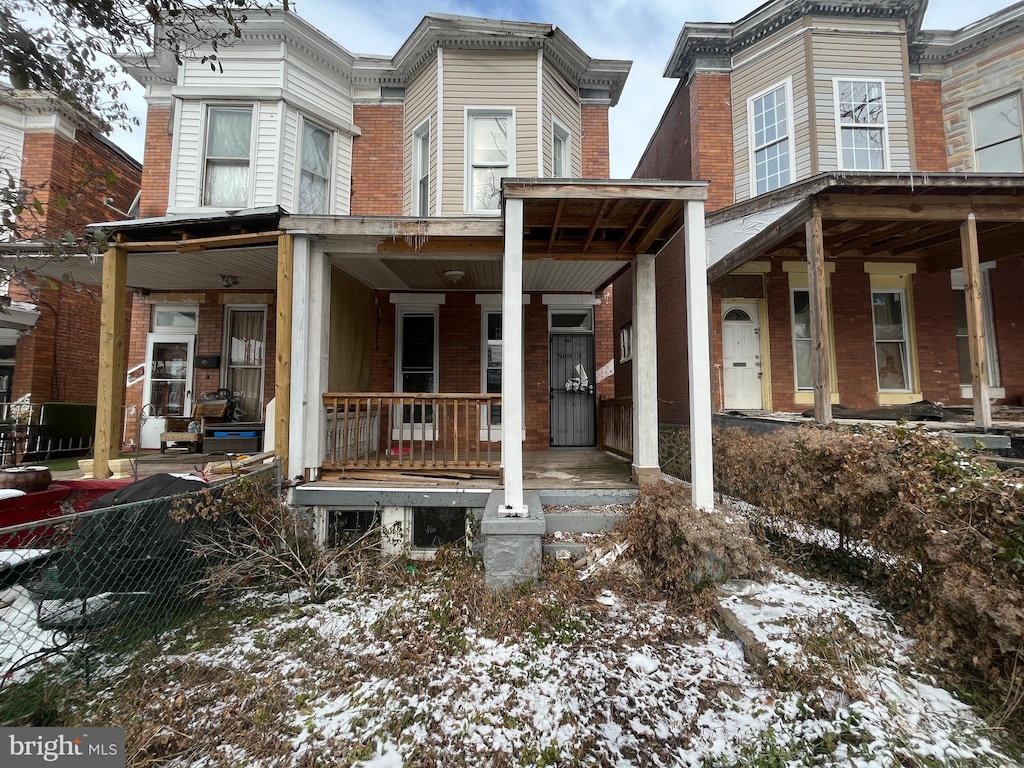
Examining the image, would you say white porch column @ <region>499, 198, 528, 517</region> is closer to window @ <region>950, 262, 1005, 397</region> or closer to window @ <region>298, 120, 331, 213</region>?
window @ <region>298, 120, 331, 213</region>

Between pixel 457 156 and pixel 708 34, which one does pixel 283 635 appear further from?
pixel 708 34

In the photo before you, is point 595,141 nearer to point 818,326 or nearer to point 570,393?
point 570,393

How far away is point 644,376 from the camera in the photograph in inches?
219

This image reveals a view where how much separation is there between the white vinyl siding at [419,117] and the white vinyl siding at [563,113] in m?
2.02

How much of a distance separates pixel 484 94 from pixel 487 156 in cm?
109

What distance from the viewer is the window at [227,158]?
770 cm

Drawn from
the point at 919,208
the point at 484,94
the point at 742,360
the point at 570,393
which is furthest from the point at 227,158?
the point at 919,208

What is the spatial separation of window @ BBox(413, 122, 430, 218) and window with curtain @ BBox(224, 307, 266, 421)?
356 centimetres

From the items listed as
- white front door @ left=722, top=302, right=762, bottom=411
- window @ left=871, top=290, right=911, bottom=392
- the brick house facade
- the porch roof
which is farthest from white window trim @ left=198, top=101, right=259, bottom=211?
window @ left=871, top=290, right=911, bottom=392

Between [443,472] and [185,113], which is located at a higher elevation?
[185,113]

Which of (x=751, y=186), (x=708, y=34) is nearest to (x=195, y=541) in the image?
(x=751, y=186)

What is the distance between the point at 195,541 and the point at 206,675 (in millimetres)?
1169

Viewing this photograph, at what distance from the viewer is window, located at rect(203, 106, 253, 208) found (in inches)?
303

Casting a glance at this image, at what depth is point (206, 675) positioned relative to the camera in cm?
297
